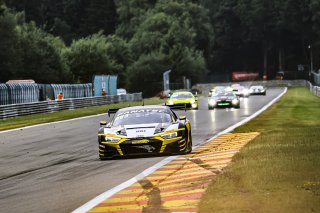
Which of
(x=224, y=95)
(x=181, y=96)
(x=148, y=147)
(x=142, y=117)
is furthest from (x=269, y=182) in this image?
(x=181, y=96)

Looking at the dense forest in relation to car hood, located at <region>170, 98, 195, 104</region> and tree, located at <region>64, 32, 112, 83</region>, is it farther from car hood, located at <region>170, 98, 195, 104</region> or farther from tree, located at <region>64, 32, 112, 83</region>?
car hood, located at <region>170, 98, 195, 104</region>

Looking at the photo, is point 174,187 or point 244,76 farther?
point 244,76

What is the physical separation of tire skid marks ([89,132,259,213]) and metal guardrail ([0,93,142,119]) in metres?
25.1

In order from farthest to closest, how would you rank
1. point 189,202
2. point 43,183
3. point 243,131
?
point 243,131
point 43,183
point 189,202

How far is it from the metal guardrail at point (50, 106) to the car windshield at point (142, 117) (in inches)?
898

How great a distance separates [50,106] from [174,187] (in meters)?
36.0

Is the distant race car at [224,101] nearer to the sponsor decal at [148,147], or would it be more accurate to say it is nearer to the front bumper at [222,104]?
the front bumper at [222,104]

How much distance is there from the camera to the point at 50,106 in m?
45.6

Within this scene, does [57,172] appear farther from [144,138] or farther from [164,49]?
[164,49]

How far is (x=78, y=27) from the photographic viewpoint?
520 ft

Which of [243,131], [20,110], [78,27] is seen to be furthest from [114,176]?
[78,27]

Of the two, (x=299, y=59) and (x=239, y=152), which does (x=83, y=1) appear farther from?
(x=239, y=152)

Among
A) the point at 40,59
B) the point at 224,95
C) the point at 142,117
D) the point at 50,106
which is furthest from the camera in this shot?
the point at 40,59

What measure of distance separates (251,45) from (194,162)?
15627cm
